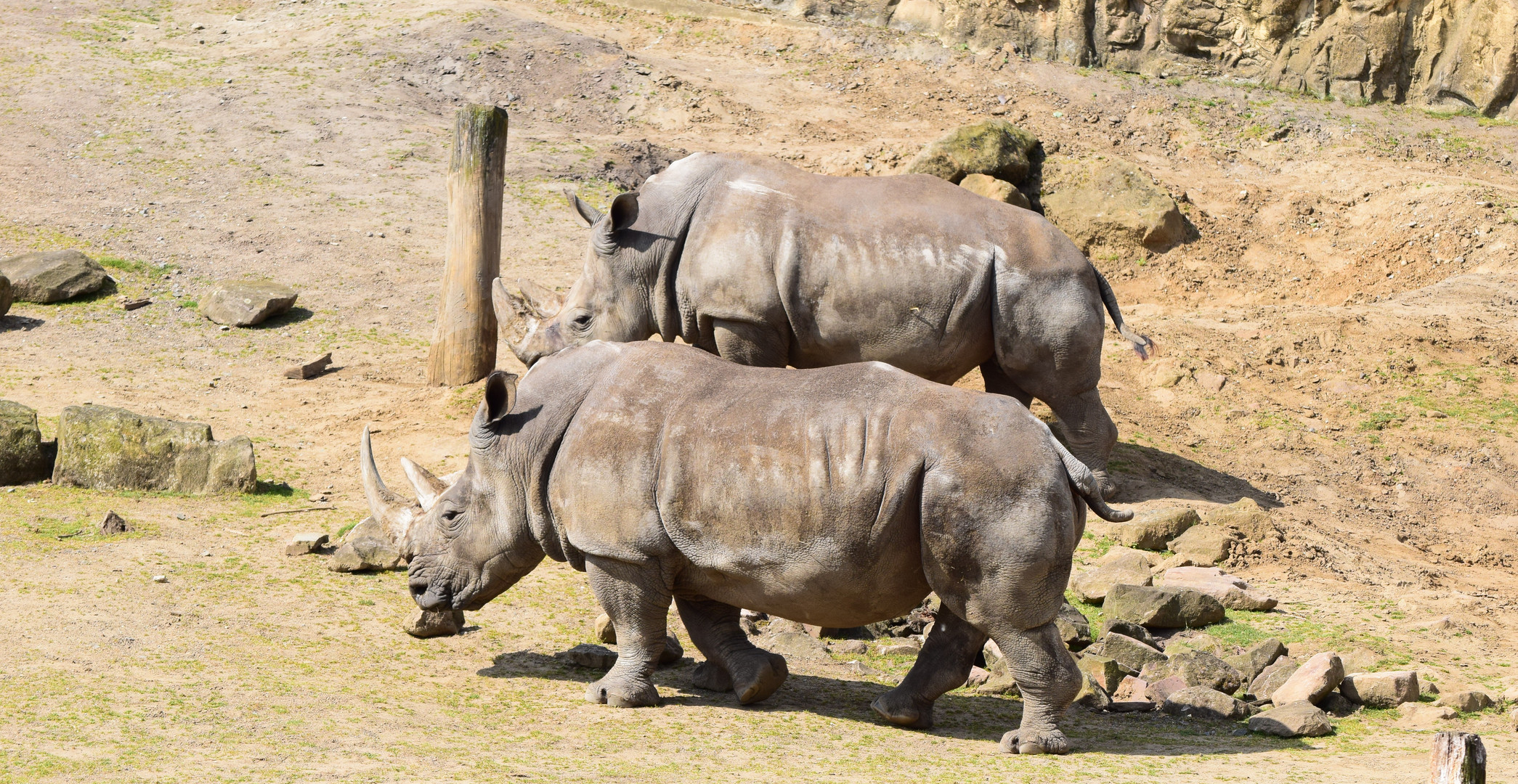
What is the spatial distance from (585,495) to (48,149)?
45.9 ft

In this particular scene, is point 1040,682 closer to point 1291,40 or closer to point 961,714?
point 961,714

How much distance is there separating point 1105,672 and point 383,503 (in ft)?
12.1

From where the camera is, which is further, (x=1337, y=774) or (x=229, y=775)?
(x=1337, y=774)

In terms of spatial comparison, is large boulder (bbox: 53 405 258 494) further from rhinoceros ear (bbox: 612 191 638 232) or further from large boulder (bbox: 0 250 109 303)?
large boulder (bbox: 0 250 109 303)

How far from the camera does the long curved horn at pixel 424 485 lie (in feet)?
24.6

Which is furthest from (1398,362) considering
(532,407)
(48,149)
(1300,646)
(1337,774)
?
(48,149)

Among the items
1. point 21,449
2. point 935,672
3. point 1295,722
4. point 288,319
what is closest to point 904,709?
point 935,672

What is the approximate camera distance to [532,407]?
702cm

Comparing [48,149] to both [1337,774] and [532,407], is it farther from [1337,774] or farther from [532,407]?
[1337,774]

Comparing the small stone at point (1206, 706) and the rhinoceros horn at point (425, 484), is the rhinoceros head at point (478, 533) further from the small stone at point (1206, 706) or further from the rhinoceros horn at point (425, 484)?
the small stone at point (1206, 706)

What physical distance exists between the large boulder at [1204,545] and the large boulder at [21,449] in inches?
292

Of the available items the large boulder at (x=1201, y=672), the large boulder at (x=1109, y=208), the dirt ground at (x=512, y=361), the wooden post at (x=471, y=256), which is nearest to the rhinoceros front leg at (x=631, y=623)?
the dirt ground at (x=512, y=361)

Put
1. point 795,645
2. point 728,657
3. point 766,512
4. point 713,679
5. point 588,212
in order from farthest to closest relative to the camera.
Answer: point 588,212 → point 795,645 → point 713,679 → point 728,657 → point 766,512

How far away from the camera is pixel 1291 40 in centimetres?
2256
